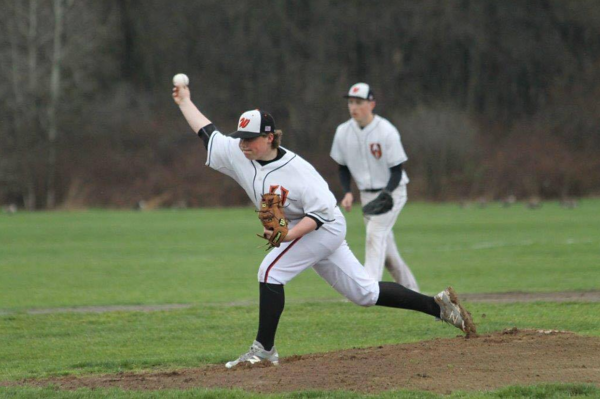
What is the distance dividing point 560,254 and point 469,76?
114ft

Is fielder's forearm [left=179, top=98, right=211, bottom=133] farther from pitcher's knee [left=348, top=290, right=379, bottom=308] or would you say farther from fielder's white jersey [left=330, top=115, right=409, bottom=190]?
fielder's white jersey [left=330, top=115, right=409, bottom=190]

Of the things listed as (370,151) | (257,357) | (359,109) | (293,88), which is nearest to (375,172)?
(370,151)

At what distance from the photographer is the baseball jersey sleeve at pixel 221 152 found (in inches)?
286

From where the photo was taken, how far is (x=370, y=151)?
10.6 meters

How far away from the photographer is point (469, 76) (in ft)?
168

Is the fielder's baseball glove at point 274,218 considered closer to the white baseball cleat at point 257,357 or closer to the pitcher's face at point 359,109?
the white baseball cleat at point 257,357

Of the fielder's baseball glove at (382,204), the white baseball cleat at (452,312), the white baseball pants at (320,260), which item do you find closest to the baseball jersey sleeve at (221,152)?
the white baseball pants at (320,260)

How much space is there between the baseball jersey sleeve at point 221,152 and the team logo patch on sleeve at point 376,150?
3.37 m

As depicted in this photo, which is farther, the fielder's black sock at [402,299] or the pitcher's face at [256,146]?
the fielder's black sock at [402,299]

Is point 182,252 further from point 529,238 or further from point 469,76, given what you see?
point 469,76

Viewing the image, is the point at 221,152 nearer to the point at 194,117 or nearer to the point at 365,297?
the point at 194,117

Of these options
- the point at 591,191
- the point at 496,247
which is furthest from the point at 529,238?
the point at 591,191

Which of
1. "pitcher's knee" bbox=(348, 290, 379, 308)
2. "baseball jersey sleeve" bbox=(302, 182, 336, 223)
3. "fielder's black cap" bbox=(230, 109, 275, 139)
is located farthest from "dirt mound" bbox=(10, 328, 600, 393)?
"fielder's black cap" bbox=(230, 109, 275, 139)

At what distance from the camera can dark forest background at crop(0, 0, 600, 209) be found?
41062 millimetres
